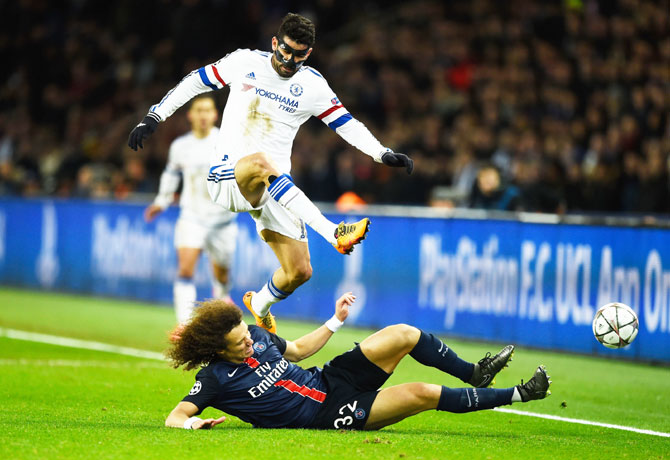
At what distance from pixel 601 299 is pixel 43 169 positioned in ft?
49.0

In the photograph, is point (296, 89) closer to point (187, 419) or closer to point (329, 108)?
point (329, 108)

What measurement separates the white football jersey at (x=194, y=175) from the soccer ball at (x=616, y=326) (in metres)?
5.24

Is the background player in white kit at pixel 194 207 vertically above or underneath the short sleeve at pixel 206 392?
above

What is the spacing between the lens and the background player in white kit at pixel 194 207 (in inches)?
488

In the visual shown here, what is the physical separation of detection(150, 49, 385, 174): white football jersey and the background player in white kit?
3.61 metres

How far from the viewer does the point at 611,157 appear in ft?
49.0

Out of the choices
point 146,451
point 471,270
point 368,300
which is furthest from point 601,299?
point 146,451

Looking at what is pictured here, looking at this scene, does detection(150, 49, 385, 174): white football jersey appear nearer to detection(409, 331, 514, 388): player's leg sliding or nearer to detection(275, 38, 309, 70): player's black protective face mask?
detection(275, 38, 309, 70): player's black protective face mask

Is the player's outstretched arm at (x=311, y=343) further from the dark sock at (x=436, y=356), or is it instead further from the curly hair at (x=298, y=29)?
the curly hair at (x=298, y=29)

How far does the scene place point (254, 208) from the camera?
28.4 feet

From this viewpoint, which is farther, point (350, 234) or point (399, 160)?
point (399, 160)

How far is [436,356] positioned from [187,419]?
1.77 meters

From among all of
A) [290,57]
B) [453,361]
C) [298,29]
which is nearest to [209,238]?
[290,57]

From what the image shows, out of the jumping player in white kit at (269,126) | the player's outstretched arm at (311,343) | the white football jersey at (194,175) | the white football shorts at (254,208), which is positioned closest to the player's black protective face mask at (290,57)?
the jumping player in white kit at (269,126)
